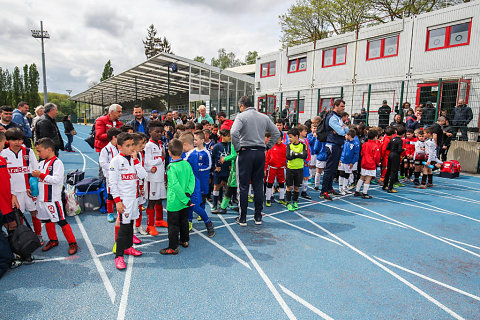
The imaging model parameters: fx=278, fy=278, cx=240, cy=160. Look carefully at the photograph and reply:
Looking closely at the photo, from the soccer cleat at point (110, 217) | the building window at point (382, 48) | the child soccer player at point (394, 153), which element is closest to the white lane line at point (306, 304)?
the soccer cleat at point (110, 217)

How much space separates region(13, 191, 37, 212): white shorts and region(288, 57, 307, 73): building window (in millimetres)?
20199

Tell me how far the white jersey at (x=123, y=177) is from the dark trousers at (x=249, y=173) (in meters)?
1.76

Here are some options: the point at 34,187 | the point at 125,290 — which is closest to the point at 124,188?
the point at 125,290

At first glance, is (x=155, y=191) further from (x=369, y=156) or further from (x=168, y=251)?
(x=369, y=156)

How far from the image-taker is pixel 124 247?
338 cm

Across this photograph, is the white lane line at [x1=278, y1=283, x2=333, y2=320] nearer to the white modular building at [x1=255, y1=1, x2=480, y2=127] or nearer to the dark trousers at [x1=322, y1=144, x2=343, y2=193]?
the dark trousers at [x1=322, y1=144, x2=343, y2=193]

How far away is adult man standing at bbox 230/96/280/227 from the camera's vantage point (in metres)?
4.64

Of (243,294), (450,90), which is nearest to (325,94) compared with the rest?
(450,90)

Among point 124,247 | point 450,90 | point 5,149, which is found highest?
point 450,90

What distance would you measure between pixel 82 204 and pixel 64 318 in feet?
10.9

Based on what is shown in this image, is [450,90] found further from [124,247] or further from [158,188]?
[124,247]

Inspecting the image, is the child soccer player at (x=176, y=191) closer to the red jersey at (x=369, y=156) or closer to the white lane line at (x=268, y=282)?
the white lane line at (x=268, y=282)

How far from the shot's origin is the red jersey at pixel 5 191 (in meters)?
3.38

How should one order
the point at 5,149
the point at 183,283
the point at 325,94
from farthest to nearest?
the point at 325,94
the point at 5,149
the point at 183,283
